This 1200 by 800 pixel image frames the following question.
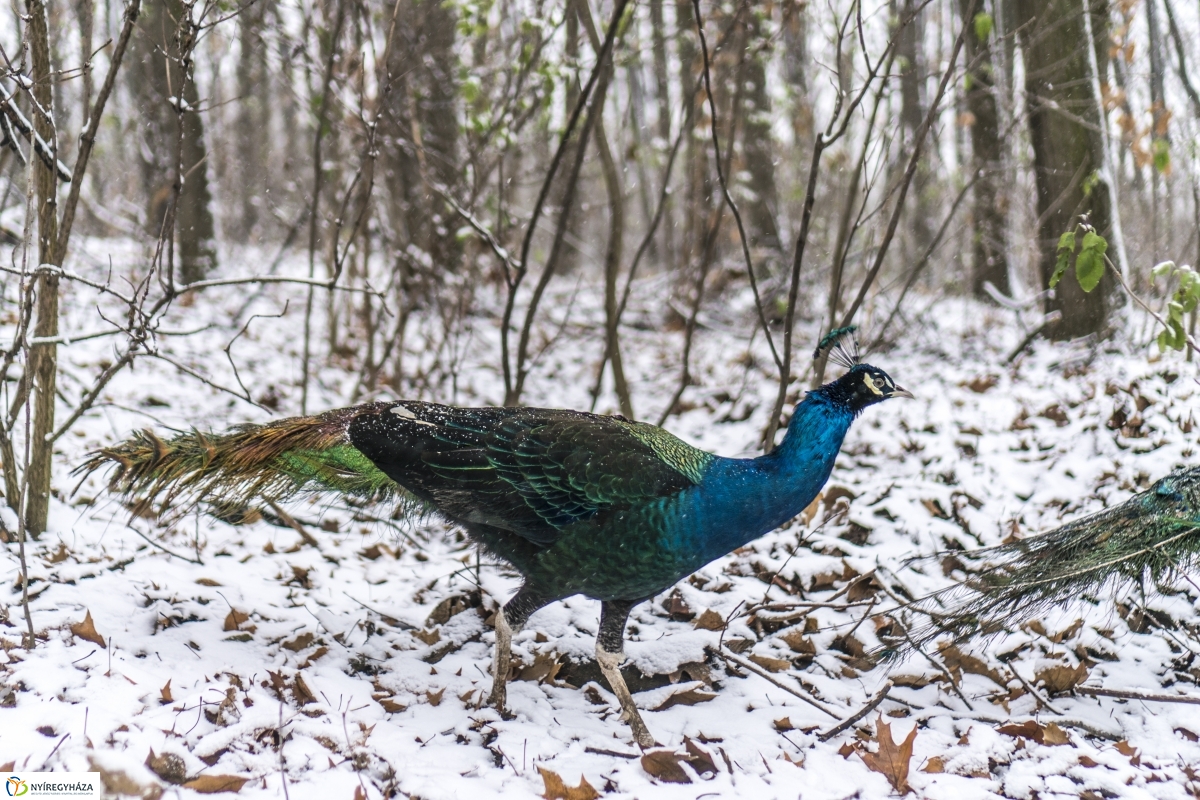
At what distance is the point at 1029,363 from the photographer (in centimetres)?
683

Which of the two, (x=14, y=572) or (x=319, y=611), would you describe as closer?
(x=14, y=572)

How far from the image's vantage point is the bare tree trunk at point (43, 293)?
3367mm

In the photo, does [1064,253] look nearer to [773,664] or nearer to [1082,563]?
[1082,563]

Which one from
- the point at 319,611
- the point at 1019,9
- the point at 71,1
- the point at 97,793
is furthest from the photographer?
the point at 71,1

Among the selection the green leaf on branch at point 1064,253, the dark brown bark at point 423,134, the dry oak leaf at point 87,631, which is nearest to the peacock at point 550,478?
the dry oak leaf at point 87,631

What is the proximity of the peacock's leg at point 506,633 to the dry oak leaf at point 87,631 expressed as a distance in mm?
1434

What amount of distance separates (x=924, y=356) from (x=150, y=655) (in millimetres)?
6517

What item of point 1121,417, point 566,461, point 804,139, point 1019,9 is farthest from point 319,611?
point 804,139

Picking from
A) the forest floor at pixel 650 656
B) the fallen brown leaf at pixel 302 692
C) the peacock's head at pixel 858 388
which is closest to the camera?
the forest floor at pixel 650 656

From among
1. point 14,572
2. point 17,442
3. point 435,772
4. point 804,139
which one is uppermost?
point 804,139

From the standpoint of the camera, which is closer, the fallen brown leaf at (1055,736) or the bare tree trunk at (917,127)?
the fallen brown leaf at (1055,736)

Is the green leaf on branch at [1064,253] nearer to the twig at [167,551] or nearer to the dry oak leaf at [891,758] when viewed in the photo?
the dry oak leaf at [891,758]

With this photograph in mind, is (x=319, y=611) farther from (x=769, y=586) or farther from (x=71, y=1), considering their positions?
(x=71, y=1)

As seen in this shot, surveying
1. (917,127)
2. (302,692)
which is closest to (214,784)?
(302,692)
